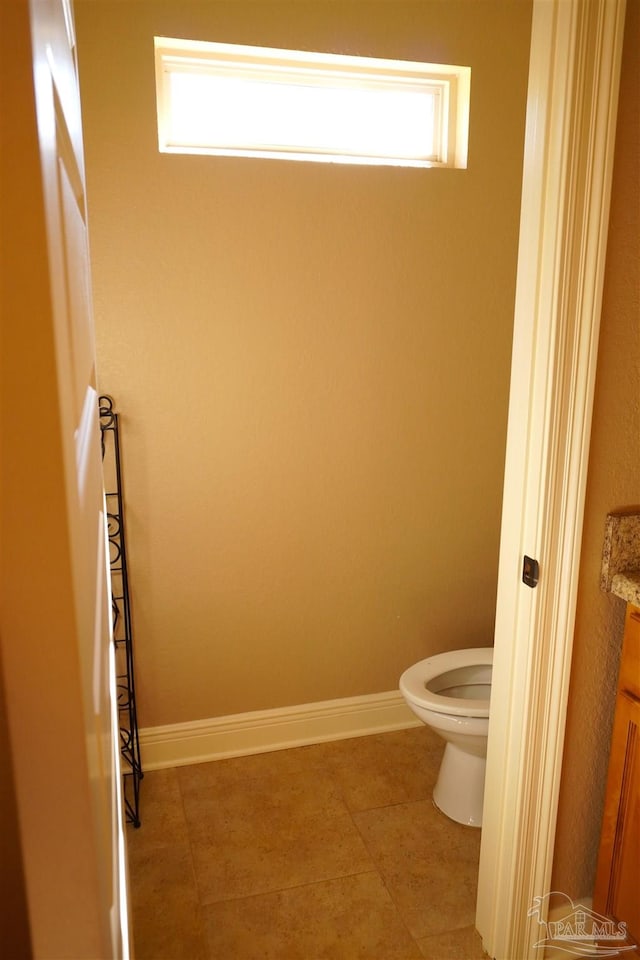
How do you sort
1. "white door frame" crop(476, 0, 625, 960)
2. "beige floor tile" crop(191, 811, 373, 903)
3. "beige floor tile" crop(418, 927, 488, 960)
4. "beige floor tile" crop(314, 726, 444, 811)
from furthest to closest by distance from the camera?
"beige floor tile" crop(314, 726, 444, 811) → "beige floor tile" crop(191, 811, 373, 903) → "beige floor tile" crop(418, 927, 488, 960) → "white door frame" crop(476, 0, 625, 960)

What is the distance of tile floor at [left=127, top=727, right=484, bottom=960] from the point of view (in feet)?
5.95

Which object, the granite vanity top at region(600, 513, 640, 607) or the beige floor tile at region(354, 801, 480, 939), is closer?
the granite vanity top at region(600, 513, 640, 607)

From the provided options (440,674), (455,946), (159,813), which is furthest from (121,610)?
(455,946)

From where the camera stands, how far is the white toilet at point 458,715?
6.81 ft

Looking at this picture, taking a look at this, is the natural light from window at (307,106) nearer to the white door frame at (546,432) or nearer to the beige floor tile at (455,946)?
the white door frame at (546,432)

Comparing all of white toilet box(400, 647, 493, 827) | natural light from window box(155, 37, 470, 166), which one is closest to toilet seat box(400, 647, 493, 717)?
white toilet box(400, 647, 493, 827)

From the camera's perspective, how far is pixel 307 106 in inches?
91.6

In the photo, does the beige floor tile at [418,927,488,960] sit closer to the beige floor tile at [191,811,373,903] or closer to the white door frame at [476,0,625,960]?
the white door frame at [476,0,625,960]

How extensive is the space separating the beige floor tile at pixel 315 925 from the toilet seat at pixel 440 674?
50cm

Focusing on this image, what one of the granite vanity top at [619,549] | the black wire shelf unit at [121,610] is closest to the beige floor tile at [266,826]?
the black wire shelf unit at [121,610]

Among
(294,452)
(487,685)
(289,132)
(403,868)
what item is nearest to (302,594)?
(294,452)

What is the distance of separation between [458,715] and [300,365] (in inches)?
47.1

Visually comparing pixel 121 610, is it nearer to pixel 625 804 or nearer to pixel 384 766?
pixel 384 766

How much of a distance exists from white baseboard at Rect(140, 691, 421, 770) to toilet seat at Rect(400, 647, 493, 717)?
423mm
